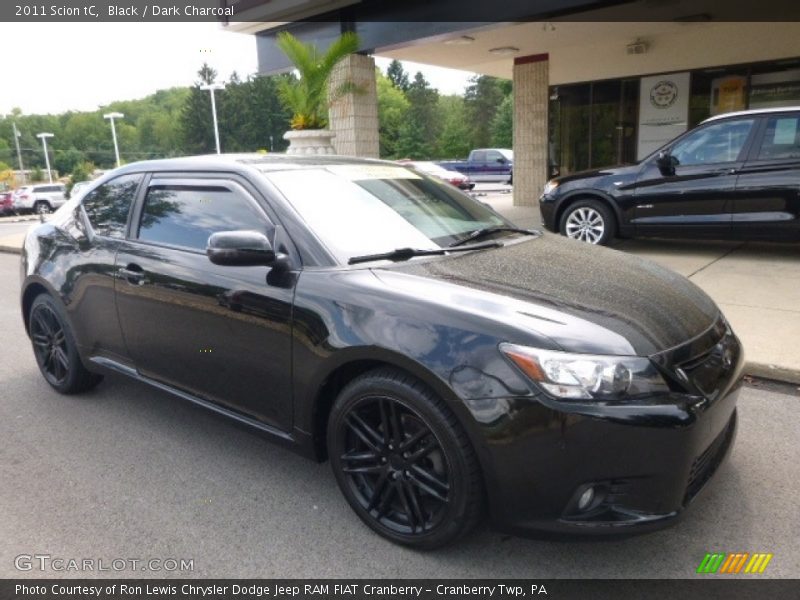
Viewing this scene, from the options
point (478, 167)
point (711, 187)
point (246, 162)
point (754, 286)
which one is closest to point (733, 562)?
point (246, 162)

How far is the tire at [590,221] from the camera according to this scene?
8406mm

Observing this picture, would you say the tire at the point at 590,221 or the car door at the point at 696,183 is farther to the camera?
the tire at the point at 590,221

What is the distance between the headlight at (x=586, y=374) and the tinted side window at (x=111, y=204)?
9.11ft

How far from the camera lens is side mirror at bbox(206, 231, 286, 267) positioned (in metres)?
2.80

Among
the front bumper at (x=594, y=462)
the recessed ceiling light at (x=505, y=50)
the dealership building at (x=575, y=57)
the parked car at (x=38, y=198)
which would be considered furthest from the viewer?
the parked car at (x=38, y=198)

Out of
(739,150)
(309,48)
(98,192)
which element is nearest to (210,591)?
(98,192)

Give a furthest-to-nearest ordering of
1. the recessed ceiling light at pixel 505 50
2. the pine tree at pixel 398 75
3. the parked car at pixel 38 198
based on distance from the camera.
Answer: the pine tree at pixel 398 75, the parked car at pixel 38 198, the recessed ceiling light at pixel 505 50

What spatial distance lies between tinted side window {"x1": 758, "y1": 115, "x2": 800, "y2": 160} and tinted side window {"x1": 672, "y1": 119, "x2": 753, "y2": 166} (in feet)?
0.72

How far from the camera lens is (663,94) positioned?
15.7 m

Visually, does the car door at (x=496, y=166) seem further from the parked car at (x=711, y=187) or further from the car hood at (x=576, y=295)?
the car hood at (x=576, y=295)

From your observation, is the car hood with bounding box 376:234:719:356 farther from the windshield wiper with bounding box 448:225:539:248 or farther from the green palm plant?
the green palm plant

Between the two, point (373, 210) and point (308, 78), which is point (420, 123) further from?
point (373, 210)

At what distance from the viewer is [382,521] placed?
106 inches

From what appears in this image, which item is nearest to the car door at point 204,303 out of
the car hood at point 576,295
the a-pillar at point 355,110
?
the car hood at point 576,295
